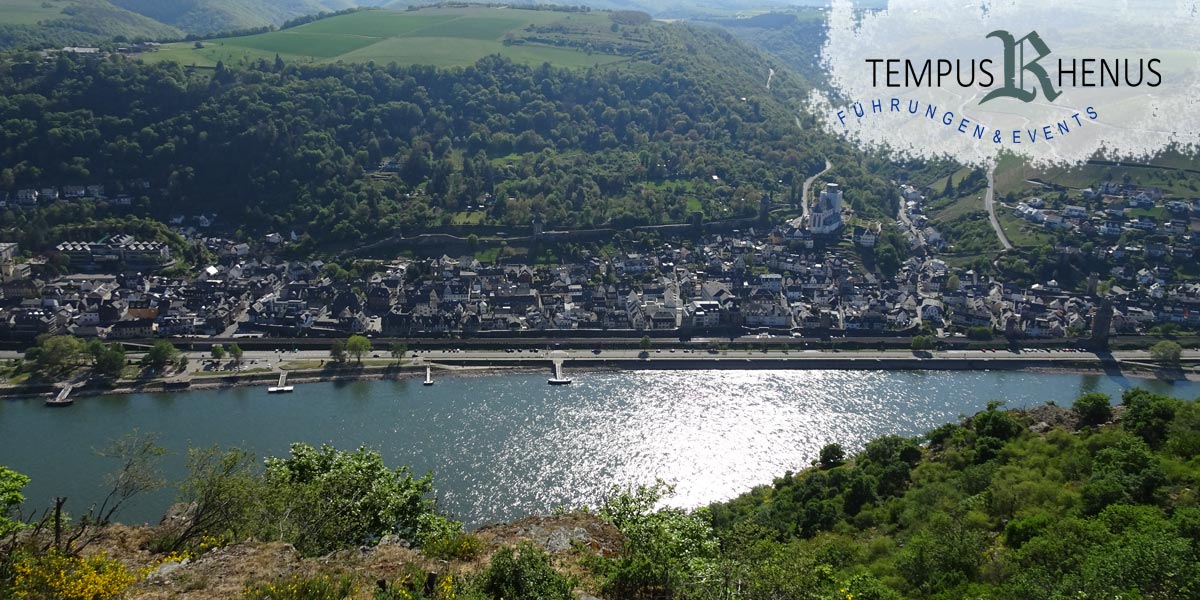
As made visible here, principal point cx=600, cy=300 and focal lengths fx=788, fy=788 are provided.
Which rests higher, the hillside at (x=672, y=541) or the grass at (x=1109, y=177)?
the grass at (x=1109, y=177)

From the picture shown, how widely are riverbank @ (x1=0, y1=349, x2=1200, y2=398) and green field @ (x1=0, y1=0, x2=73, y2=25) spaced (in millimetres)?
→ 45138

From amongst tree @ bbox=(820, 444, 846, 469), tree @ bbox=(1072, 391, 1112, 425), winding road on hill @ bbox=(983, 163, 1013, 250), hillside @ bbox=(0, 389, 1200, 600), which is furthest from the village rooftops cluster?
hillside @ bbox=(0, 389, 1200, 600)

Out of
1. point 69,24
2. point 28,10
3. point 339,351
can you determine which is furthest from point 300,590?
point 28,10

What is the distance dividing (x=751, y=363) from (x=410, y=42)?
33.1m

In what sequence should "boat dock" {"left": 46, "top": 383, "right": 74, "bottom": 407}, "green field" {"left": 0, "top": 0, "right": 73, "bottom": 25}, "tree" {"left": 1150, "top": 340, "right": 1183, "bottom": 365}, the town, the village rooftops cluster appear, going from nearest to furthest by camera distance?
"boat dock" {"left": 46, "top": 383, "right": 74, "bottom": 407} → "tree" {"left": 1150, "top": 340, "right": 1183, "bottom": 365} → the village rooftops cluster → the town → "green field" {"left": 0, "top": 0, "right": 73, "bottom": 25}

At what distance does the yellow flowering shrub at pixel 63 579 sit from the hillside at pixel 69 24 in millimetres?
47103

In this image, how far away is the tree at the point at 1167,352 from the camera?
20.1 meters

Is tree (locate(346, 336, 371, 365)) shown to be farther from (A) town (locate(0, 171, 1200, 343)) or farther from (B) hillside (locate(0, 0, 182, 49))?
(B) hillside (locate(0, 0, 182, 49))

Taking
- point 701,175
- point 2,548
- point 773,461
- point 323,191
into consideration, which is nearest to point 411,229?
point 323,191

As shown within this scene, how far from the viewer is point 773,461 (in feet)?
49.6

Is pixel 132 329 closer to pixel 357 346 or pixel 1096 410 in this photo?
pixel 357 346

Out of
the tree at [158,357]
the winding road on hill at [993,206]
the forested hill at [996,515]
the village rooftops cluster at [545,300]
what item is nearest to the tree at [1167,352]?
the village rooftops cluster at [545,300]

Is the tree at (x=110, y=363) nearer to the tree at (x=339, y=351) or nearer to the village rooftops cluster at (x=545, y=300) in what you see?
the village rooftops cluster at (x=545, y=300)

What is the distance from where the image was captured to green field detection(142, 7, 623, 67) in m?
40.8
